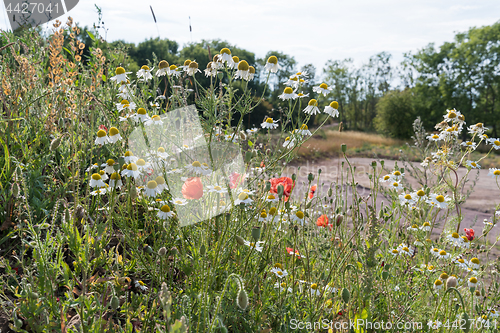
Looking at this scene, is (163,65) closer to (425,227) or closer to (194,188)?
(194,188)

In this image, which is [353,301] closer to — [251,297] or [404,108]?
[251,297]

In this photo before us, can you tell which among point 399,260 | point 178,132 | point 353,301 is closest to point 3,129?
point 178,132

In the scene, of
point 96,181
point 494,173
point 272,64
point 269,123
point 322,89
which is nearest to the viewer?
point 96,181

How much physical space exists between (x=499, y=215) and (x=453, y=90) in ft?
100

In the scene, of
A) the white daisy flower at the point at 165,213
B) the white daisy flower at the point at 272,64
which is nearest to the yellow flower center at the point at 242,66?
the white daisy flower at the point at 272,64

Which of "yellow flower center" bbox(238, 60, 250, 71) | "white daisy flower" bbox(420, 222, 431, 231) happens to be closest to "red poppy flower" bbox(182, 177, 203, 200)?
"yellow flower center" bbox(238, 60, 250, 71)

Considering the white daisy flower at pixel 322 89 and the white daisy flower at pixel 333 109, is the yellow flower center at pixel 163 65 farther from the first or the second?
the white daisy flower at pixel 333 109

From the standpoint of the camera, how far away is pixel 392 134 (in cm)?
3061

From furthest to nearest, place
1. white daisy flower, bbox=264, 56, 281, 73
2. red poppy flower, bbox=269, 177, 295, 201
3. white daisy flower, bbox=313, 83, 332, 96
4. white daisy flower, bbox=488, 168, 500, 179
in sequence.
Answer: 1. white daisy flower, bbox=488, 168, 500, 179
2. red poppy flower, bbox=269, 177, 295, 201
3. white daisy flower, bbox=313, 83, 332, 96
4. white daisy flower, bbox=264, 56, 281, 73

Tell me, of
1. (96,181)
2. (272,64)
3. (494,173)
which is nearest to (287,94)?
(272,64)

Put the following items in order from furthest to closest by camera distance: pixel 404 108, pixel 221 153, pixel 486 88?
pixel 404 108 → pixel 486 88 → pixel 221 153

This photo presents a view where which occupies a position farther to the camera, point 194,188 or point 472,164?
point 472,164

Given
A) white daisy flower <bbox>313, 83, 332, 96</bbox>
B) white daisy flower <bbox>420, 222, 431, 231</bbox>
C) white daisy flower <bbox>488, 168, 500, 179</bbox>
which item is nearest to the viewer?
white daisy flower <bbox>313, 83, 332, 96</bbox>

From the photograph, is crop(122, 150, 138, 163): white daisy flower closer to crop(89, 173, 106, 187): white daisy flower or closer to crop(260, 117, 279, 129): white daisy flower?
crop(89, 173, 106, 187): white daisy flower
